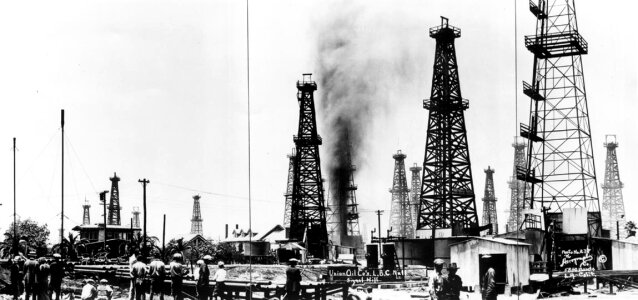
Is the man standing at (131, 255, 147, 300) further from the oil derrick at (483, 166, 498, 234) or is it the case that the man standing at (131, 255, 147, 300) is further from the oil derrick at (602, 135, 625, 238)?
the oil derrick at (483, 166, 498, 234)

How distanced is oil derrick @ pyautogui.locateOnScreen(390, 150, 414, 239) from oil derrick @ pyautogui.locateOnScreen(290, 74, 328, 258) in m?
28.0

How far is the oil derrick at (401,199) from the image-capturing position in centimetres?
8525

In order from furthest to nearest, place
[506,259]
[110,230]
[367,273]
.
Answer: [110,230]
[367,273]
[506,259]

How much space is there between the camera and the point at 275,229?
58250 millimetres

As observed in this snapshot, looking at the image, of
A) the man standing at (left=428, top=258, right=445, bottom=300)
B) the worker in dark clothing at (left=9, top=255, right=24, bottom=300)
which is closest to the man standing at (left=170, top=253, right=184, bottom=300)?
the worker in dark clothing at (left=9, top=255, right=24, bottom=300)

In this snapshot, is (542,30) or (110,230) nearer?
(542,30)

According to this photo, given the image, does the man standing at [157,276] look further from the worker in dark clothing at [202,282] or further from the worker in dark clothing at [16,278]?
the worker in dark clothing at [16,278]

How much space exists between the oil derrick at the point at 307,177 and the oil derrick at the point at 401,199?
2798 cm

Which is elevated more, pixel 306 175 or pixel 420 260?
pixel 306 175

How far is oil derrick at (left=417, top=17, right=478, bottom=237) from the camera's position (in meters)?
49.1

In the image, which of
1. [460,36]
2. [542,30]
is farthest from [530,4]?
[460,36]

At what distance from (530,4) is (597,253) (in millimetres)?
14855

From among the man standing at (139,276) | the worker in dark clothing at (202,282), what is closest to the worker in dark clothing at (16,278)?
the man standing at (139,276)

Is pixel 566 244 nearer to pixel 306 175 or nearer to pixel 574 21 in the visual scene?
pixel 574 21
